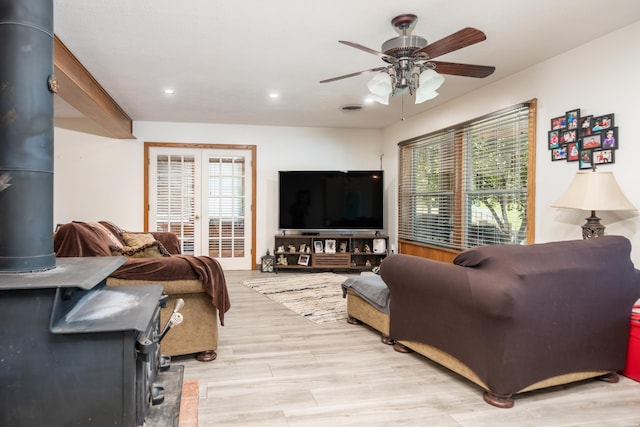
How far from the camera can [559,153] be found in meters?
3.47

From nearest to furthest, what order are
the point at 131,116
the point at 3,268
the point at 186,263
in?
1. the point at 3,268
2. the point at 186,263
3. the point at 131,116

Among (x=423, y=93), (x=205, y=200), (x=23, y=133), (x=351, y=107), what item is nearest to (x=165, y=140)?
(x=205, y=200)

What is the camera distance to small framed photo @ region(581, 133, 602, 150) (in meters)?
3.12

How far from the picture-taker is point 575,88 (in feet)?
11.0

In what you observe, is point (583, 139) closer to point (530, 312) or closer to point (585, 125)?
point (585, 125)

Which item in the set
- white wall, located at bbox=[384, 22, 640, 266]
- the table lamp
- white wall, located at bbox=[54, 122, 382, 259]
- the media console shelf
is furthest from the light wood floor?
white wall, located at bbox=[54, 122, 382, 259]

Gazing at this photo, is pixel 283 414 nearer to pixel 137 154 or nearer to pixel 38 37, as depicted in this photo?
pixel 38 37

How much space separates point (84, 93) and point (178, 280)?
2477 mm

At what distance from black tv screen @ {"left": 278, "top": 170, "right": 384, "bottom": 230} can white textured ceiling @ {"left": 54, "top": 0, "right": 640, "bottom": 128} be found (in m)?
1.75

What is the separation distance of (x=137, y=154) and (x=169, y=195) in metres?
0.78

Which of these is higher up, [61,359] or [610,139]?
[610,139]

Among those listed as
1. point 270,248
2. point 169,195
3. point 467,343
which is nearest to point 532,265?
point 467,343

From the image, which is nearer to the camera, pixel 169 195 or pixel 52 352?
pixel 52 352

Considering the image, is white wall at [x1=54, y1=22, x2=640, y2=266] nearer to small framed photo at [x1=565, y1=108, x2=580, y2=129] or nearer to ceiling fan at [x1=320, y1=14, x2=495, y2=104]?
small framed photo at [x1=565, y1=108, x2=580, y2=129]
